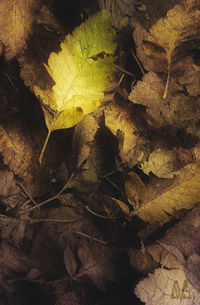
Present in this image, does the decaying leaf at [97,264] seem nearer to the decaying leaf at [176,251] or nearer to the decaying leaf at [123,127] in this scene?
the decaying leaf at [176,251]

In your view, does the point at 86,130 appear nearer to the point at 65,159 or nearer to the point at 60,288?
the point at 65,159

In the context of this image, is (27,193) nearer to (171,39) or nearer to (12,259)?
(12,259)

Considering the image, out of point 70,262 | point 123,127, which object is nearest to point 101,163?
point 123,127

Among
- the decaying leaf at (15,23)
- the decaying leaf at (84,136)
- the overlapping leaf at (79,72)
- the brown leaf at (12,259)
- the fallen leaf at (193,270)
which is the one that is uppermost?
the decaying leaf at (15,23)

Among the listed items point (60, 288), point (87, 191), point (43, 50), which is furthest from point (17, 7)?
point (60, 288)

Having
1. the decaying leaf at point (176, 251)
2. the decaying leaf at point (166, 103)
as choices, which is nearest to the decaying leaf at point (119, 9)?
the decaying leaf at point (166, 103)

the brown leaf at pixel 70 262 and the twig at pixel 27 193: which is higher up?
the twig at pixel 27 193
